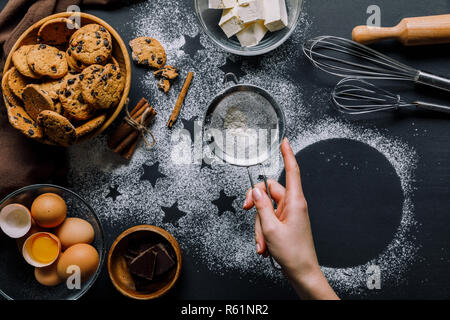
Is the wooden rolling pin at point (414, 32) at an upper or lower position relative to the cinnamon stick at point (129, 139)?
upper

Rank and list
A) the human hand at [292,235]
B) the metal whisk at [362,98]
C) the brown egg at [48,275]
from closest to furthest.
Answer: the human hand at [292,235], the brown egg at [48,275], the metal whisk at [362,98]

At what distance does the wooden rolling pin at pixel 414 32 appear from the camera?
0.96 m

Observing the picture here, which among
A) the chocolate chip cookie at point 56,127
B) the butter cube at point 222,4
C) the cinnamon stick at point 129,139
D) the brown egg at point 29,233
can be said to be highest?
the butter cube at point 222,4

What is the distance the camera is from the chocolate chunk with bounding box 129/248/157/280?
94 cm

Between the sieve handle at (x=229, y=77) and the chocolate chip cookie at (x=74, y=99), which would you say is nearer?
the chocolate chip cookie at (x=74, y=99)

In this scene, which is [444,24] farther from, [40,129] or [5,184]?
[5,184]

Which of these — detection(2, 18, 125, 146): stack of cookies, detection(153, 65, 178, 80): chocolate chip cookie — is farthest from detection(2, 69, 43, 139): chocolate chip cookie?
detection(153, 65, 178, 80): chocolate chip cookie

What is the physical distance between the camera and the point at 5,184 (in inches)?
38.3

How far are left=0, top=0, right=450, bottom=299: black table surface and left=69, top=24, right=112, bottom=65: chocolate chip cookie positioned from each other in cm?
14

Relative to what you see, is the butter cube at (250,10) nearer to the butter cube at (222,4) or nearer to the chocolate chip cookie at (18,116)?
the butter cube at (222,4)

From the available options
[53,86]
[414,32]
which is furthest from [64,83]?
[414,32]

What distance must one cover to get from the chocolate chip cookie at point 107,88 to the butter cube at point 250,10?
0.34 metres

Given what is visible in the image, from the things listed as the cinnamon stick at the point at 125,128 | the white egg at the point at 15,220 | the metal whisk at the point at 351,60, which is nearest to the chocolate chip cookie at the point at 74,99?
the cinnamon stick at the point at 125,128
